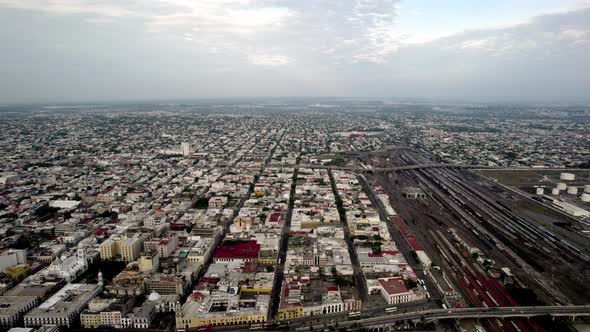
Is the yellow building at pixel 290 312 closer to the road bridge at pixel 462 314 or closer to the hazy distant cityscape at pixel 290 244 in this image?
the hazy distant cityscape at pixel 290 244

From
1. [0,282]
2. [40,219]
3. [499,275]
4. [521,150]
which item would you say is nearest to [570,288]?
[499,275]

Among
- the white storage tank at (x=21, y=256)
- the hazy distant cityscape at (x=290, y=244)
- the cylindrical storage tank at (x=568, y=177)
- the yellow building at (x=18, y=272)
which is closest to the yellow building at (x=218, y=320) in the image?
the hazy distant cityscape at (x=290, y=244)

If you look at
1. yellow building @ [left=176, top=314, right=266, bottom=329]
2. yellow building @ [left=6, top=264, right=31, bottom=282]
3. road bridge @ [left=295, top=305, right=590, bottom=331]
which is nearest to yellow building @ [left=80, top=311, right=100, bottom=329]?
yellow building @ [left=176, top=314, right=266, bottom=329]

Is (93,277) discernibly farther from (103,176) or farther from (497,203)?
(497,203)

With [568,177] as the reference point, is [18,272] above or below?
below

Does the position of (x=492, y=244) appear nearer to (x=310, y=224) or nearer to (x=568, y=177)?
(x=310, y=224)

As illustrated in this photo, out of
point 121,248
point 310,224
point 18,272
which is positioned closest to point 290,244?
point 310,224
